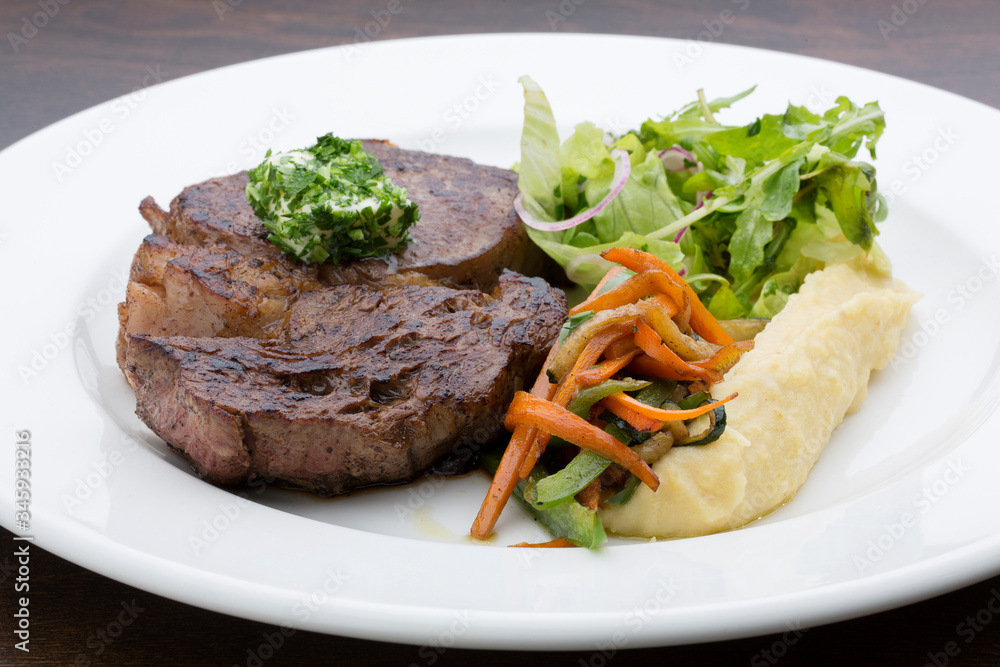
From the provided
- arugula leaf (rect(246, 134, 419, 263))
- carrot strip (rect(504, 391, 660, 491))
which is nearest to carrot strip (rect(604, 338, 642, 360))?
carrot strip (rect(504, 391, 660, 491))

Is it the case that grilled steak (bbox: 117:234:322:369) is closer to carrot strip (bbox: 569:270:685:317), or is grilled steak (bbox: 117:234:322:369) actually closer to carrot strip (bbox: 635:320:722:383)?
carrot strip (bbox: 569:270:685:317)

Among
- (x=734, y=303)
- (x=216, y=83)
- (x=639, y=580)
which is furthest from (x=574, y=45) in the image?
Answer: (x=639, y=580)

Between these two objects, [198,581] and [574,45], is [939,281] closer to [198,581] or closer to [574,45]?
[574,45]

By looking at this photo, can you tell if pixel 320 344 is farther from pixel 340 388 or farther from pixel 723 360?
pixel 723 360

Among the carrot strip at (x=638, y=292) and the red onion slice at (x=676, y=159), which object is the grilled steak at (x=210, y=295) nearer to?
the carrot strip at (x=638, y=292)

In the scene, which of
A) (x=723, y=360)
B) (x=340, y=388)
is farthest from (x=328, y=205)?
(x=723, y=360)
